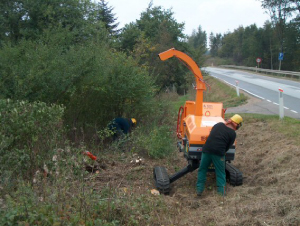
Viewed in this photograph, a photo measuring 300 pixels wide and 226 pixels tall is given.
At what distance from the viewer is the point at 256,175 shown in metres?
8.27

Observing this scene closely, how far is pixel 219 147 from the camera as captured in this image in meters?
6.93

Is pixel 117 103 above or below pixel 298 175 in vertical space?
above

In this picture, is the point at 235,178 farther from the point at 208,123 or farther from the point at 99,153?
the point at 99,153

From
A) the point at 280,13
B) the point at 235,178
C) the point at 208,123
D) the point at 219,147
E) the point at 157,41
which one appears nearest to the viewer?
the point at 219,147

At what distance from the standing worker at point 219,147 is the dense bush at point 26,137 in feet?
9.92

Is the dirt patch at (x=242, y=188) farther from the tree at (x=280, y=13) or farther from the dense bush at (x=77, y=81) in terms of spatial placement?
the tree at (x=280, y=13)

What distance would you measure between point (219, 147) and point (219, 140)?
0.44ft

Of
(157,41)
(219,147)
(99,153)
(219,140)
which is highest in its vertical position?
(157,41)

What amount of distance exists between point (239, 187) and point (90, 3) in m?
17.6

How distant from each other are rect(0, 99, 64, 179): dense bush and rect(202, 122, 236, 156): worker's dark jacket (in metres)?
3.07

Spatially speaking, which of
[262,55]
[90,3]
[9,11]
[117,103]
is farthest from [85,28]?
[262,55]

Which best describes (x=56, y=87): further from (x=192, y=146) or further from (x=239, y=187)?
(x=239, y=187)

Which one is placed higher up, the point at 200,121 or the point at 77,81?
the point at 77,81

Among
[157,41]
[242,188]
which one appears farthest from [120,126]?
[157,41]
